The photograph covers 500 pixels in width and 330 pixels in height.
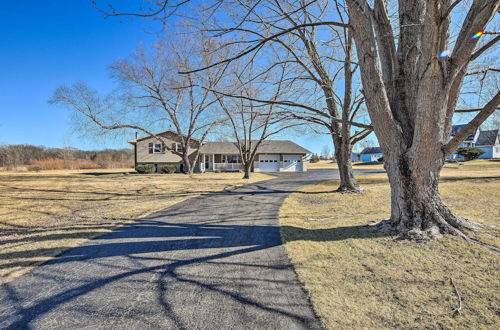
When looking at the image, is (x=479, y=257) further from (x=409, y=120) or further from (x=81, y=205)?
(x=81, y=205)

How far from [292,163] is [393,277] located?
31002 mm

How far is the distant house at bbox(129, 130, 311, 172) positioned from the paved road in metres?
27.3

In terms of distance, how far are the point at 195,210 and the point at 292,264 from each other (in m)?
4.73

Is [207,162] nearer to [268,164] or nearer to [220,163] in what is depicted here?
[220,163]

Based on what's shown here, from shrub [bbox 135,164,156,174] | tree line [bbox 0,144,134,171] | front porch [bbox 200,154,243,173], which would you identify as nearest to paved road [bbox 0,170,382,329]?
shrub [bbox 135,164,156,174]

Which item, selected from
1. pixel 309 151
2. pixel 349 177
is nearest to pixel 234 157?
pixel 309 151

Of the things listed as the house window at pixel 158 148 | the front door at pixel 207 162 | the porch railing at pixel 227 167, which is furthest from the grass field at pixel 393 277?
the house window at pixel 158 148

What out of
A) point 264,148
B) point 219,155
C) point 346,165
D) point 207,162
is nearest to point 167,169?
point 207,162

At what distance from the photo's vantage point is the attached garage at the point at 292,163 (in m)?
33.3

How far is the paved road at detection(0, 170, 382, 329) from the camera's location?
7.36ft

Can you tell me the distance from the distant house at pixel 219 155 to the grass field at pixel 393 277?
27.5 m

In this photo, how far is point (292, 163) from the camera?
3366cm

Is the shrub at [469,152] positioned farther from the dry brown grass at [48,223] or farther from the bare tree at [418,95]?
the dry brown grass at [48,223]

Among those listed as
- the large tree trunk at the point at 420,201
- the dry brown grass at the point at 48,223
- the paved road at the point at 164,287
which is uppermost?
the large tree trunk at the point at 420,201
